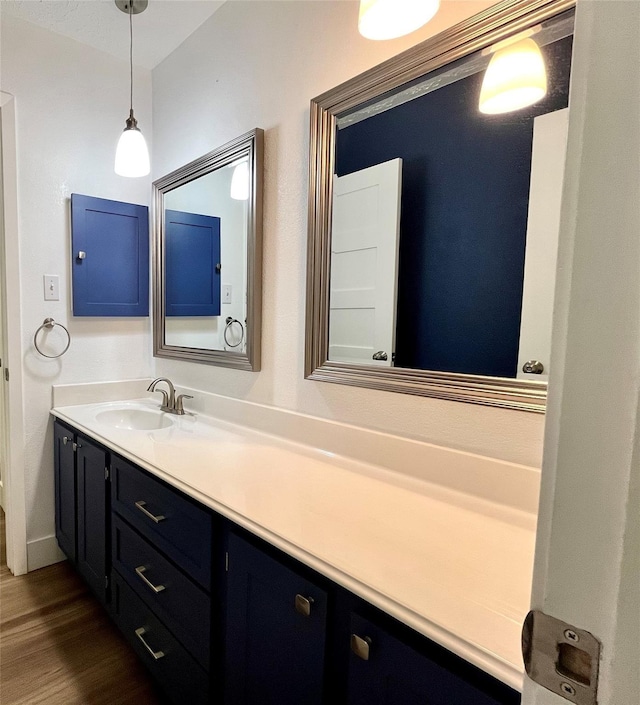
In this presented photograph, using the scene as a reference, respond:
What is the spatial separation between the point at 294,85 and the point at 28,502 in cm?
219

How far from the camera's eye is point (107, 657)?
155 cm

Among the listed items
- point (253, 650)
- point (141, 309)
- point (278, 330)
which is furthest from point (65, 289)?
point (253, 650)

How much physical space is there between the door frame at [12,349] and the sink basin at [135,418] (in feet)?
1.30

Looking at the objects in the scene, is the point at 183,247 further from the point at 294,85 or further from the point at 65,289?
the point at 294,85

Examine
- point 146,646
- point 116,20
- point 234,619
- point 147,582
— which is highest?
point 116,20

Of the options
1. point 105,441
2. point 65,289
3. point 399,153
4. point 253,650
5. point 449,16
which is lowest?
point 253,650

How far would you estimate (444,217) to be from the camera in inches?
43.8

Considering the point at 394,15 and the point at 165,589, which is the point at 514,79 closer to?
the point at 394,15

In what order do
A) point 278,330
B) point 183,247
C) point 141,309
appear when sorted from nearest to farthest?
point 278,330
point 183,247
point 141,309

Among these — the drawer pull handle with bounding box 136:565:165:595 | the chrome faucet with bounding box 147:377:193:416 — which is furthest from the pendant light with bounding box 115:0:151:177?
the drawer pull handle with bounding box 136:565:165:595

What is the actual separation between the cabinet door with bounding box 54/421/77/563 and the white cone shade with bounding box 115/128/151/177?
1.15 metres

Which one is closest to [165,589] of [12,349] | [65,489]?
[65,489]

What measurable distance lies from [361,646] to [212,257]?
1561 millimetres

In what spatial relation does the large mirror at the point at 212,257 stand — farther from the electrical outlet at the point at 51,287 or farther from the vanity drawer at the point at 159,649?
the vanity drawer at the point at 159,649
